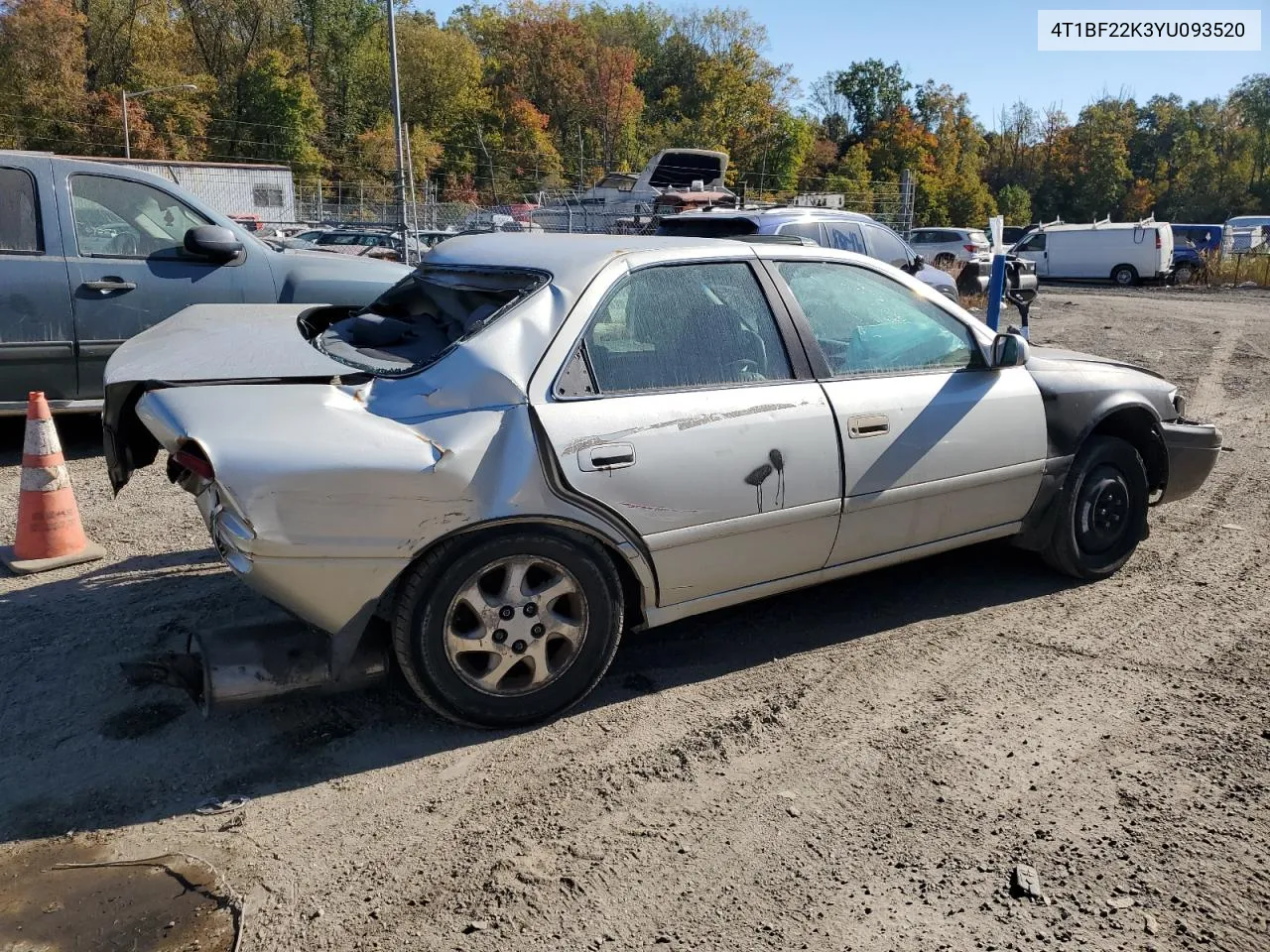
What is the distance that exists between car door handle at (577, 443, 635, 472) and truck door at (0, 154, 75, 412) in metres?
4.66

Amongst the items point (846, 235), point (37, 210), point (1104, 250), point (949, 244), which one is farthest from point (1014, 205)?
point (37, 210)

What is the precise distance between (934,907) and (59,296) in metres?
6.17

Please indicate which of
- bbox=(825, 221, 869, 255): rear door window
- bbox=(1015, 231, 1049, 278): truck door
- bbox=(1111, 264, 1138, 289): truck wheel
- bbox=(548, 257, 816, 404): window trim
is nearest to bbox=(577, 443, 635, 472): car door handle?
bbox=(548, 257, 816, 404): window trim

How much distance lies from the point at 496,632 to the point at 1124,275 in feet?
104

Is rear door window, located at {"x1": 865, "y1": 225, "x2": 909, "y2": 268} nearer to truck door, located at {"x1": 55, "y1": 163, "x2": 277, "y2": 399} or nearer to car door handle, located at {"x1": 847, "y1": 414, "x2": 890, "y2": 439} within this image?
truck door, located at {"x1": 55, "y1": 163, "x2": 277, "y2": 399}

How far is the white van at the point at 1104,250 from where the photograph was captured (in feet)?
98.0

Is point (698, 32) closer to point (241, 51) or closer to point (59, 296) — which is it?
point (241, 51)

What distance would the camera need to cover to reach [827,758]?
3344mm

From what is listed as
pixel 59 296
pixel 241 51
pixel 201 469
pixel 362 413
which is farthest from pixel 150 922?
pixel 241 51

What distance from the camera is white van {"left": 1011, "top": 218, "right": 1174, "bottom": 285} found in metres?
29.9

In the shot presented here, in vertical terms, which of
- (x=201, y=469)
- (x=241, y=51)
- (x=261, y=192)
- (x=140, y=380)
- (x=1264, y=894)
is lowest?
(x=1264, y=894)

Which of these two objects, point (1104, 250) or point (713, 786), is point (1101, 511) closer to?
point (713, 786)

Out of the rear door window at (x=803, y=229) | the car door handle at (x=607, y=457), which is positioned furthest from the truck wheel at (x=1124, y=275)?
the car door handle at (x=607, y=457)

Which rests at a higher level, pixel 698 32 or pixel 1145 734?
pixel 698 32
